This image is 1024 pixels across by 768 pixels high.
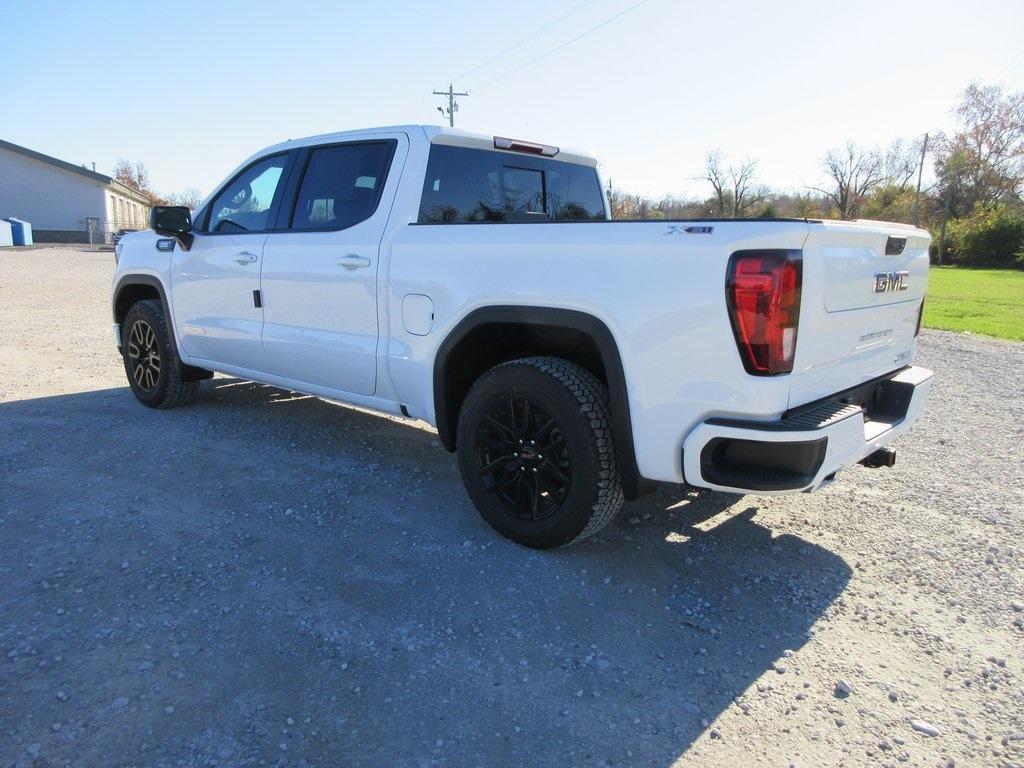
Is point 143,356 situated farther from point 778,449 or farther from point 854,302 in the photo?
point 854,302

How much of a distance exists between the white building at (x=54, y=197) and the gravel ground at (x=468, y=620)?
4496 centimetres

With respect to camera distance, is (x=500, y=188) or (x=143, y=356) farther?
(x=143, y=356)

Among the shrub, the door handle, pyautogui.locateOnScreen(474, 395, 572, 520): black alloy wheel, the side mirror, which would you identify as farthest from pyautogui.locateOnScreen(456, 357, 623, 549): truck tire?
the shrub

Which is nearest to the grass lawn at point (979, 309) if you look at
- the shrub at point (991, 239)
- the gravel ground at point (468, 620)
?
the gravel ground at point (468, 620)

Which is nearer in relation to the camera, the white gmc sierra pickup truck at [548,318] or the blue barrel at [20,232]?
the white gmc sierra pickup truck at [548,318]

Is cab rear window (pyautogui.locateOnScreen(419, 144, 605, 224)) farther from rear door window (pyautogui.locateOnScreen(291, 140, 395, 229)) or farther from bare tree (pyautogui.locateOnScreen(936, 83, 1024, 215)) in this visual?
bare tree (pyautogui.locateOnScreen(936, 83, 1024, 215))

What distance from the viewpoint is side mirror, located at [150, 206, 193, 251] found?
4.95 metres

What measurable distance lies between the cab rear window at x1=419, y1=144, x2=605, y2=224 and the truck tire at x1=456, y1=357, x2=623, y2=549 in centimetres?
117

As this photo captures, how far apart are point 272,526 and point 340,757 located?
1.71 meters

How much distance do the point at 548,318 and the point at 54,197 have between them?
167 ft

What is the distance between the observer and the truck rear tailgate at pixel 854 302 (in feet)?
8.38

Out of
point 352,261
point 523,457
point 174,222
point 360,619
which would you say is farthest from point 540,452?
point 174,222

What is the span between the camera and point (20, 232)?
37656 mm

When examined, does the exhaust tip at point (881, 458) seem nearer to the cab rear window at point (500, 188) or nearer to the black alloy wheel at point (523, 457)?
the black alloy wheel at point (523, 457)
